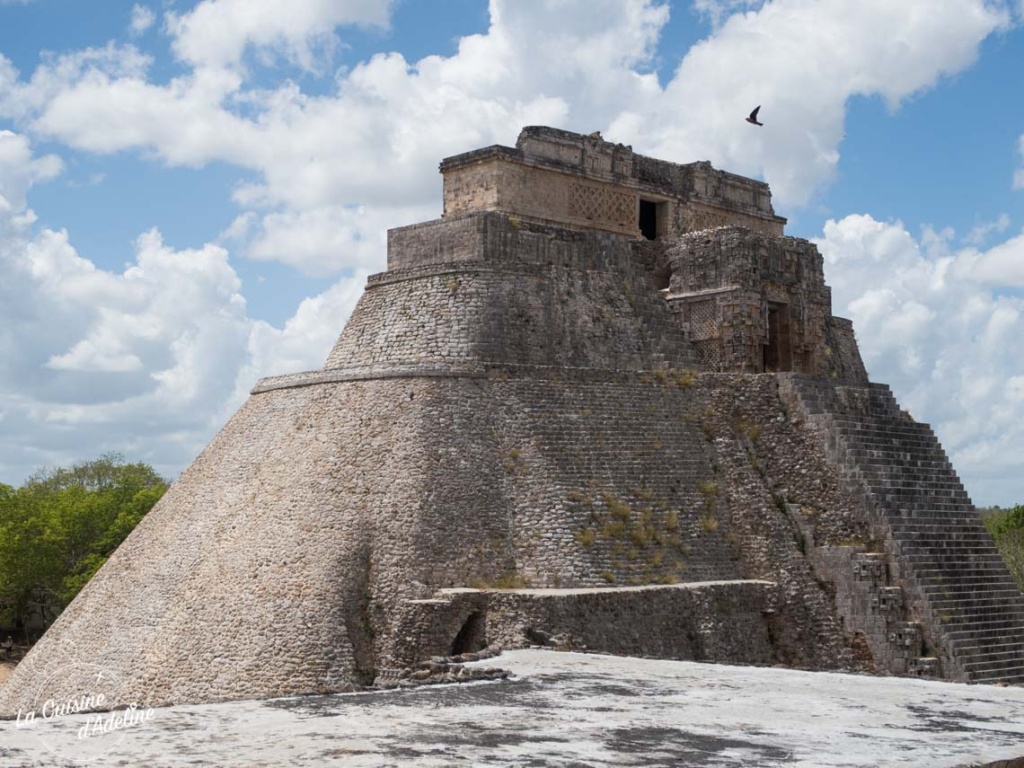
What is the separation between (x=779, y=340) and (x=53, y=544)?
69.7ft

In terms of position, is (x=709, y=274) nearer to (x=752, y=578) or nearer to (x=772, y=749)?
(x=752, y=578)

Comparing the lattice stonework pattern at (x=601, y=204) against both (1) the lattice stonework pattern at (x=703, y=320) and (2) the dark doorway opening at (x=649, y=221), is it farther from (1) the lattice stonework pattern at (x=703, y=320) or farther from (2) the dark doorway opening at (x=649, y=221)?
(1) the lattice stonework pattern at (x=703, y=320)

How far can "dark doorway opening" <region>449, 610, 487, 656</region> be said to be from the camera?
1788 centimetres

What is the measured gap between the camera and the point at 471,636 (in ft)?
59.3

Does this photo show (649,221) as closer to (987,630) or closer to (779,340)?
(779,340)

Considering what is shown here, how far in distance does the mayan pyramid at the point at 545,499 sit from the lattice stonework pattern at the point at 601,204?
2.79 feet

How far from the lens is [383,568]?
741 inches

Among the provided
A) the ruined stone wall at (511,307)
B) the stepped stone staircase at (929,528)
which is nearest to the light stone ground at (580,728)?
the stepped stone staircase at (929,528)

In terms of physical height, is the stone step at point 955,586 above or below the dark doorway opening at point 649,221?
below

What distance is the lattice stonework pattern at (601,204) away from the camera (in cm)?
2584

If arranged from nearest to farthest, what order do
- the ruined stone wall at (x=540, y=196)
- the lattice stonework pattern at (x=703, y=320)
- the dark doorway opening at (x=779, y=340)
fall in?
the lattice stonework pattern at (x=703, y=320)
the ruined stone wall at (x=540, y=196)
the dark doorway opening at (x=779, y=340)

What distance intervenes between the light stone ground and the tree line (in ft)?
81.7

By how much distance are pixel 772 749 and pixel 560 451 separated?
1068 centimetres

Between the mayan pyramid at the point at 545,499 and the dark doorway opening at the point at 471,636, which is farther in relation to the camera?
the mayan pyramid at the point at 545,499
